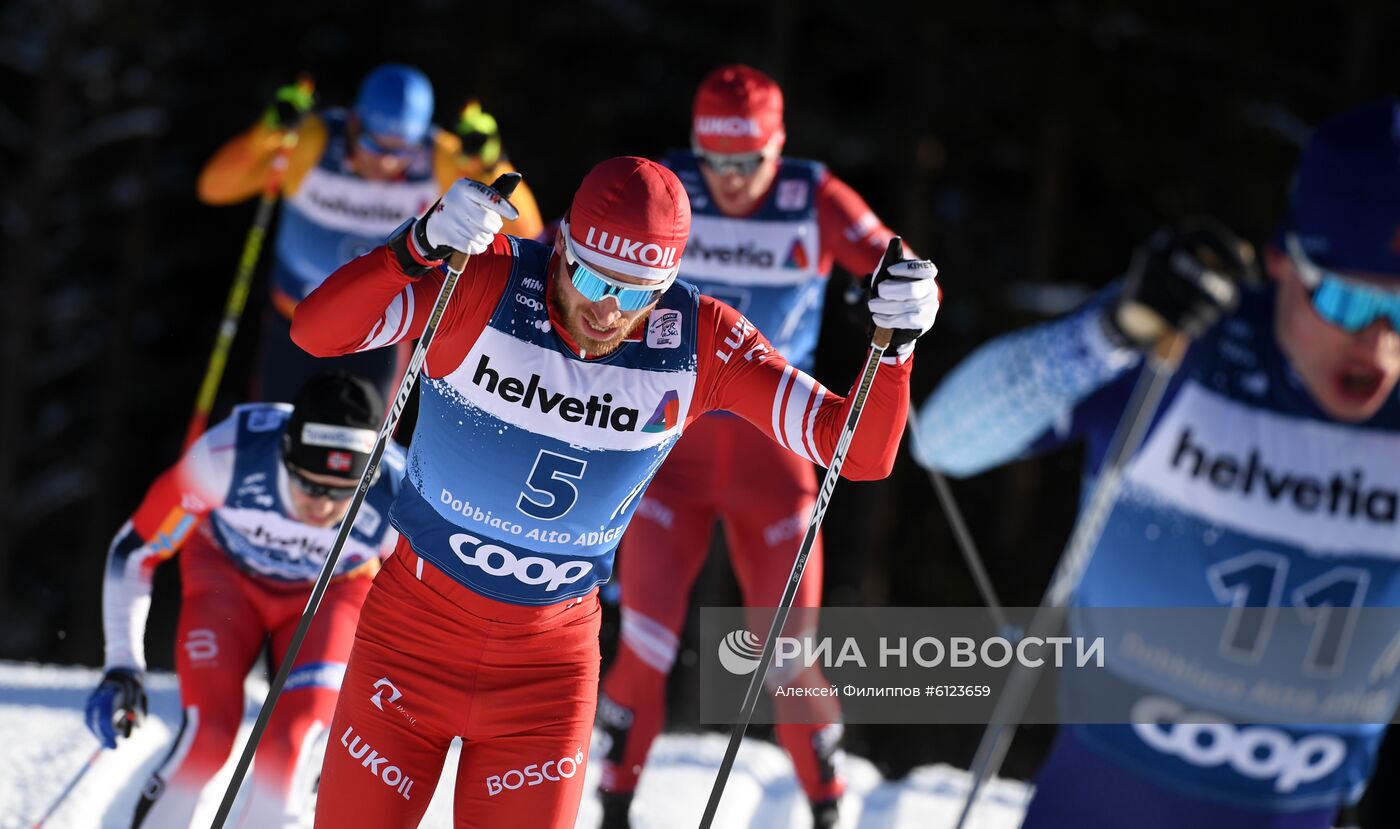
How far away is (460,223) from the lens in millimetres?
3184

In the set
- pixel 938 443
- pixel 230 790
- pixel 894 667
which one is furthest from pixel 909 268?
pixel 894 667

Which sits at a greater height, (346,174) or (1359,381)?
(1359,381)

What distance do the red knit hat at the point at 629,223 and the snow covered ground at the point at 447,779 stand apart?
8.21ft

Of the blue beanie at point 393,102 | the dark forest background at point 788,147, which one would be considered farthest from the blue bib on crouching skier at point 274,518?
the dark forest background at point 788,147

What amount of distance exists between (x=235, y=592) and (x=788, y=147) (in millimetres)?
9040

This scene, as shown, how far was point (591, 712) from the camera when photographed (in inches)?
141

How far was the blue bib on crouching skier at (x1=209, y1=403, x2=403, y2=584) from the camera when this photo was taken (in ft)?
15.8

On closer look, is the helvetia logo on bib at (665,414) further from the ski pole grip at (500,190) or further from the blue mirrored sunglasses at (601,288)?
the ski pole grip at (500,190)

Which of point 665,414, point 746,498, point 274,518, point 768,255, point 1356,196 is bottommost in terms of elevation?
point 274,518

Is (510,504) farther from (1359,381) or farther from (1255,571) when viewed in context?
(1359,381)

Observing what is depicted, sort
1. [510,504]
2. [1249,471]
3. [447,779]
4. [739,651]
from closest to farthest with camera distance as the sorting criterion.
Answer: [1249,471] < [510,504] < [739,651] < [447,779]

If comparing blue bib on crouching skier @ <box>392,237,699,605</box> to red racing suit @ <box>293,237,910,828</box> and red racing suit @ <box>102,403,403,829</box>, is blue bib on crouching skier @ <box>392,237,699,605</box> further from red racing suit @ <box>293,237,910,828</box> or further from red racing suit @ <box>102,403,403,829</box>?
red racing suit @ <box>102,403,403,829</box>

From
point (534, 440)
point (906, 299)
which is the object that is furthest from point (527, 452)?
point (906, 299)

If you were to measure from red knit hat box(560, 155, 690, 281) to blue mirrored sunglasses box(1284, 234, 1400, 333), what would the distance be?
1.29 meters
